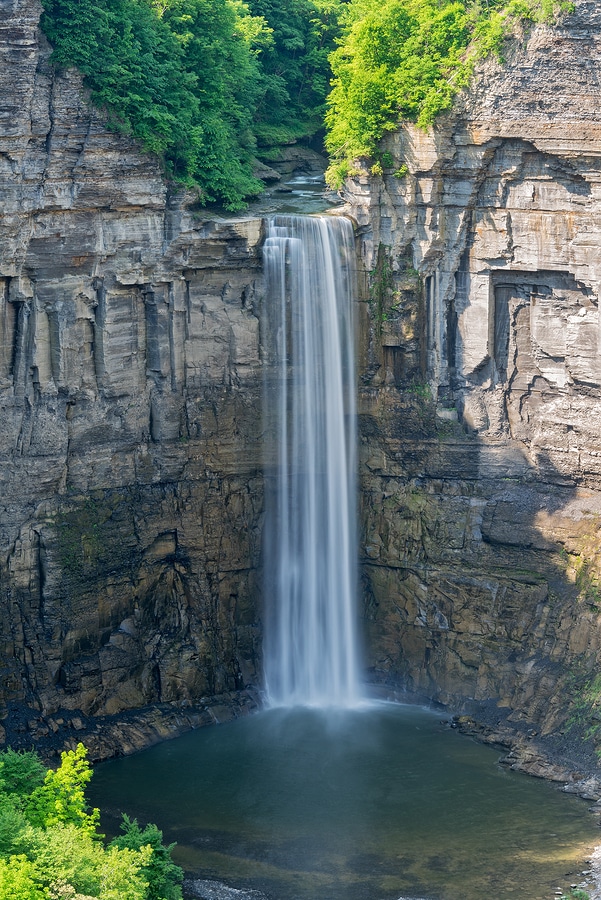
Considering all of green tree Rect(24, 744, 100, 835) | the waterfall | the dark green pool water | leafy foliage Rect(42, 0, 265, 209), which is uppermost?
leafy foliage Rect(42, 0, 265, 209)

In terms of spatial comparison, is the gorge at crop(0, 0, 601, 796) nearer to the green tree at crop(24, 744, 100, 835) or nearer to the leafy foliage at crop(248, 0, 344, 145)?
the leafy foliage at crop(248, 0, 344, 145)

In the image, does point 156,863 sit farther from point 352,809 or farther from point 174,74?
point 174,74

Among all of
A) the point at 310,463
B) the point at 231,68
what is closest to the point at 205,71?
the point at 231,68

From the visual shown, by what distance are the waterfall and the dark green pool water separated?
8.08ft

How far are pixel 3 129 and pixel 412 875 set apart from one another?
2224 cm

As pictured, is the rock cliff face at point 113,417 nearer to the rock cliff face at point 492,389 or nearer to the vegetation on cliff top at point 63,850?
the rock cliff face at point 492,389

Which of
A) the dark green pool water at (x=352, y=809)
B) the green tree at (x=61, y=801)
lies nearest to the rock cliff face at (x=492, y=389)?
the dark green pool water at (x=352, y=809)

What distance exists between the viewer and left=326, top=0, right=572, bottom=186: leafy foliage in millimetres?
52000

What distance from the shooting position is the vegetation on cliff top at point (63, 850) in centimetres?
3578

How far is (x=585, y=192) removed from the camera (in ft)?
167

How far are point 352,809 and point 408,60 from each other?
21.9 meters

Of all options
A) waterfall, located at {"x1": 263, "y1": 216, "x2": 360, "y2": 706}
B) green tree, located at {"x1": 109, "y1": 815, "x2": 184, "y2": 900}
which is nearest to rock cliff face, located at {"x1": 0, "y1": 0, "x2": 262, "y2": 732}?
waterfall, located at {"x1": 263, "y1": 216, "x2": 360, "y2": 706}

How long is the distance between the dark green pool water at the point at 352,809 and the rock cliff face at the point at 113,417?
3365 mm

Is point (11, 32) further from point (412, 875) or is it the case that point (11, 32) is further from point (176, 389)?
point (412, 875)
